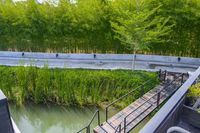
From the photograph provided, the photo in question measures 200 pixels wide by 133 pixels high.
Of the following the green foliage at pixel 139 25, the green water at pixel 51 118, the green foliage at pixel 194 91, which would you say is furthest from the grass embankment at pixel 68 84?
the green foliage at pixel 194 91

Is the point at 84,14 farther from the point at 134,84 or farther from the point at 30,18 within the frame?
the point at 134,84

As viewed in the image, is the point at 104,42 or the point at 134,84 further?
the point at 104,42

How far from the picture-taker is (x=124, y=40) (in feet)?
32.3

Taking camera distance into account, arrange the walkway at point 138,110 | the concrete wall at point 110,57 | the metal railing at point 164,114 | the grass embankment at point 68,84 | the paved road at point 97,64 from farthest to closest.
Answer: the concrete wall at point 110,57
the paved road at point 97,64
the grass embankment at point 68,84
the walkway at point 138,110
the metal railing at point 164,114

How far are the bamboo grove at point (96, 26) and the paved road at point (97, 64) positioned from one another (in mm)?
831

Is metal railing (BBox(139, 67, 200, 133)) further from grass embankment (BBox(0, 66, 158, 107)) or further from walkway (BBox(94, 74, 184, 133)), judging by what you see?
grass embankment (BBox(0, 66, 158, 107))

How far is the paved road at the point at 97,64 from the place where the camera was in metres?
10.2

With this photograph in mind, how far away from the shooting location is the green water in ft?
28.1

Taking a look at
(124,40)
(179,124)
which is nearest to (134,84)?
(124,40)

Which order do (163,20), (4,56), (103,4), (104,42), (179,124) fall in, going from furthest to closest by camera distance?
(4,56) → (104,42) → (103,4) → (163,20) → (179,124)

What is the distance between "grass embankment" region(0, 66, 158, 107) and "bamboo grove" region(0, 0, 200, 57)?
1.57 metres

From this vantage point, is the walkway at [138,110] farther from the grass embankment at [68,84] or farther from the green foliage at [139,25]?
the green foliage at [139,25]

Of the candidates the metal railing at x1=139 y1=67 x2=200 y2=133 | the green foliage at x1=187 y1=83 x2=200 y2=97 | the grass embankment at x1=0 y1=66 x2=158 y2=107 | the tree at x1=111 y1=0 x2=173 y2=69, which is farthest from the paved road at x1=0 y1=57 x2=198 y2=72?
the metal railing at x1=139 y1=67 x2=200 y2=133

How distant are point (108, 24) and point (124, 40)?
151cm
